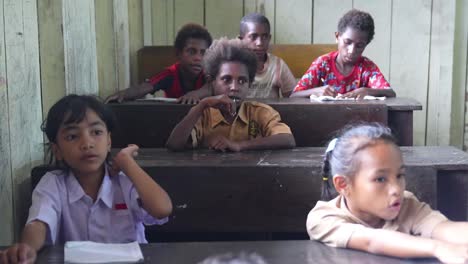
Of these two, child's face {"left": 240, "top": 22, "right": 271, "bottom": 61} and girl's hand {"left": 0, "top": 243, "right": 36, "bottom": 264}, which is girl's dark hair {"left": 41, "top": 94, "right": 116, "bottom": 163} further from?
child's face {"left": 240, "top": 22, "right": 271, "bottom": 61}

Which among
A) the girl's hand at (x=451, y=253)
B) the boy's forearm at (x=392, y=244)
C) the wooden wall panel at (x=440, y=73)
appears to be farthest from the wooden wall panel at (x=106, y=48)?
the wooden wall panel at (x=440, y=73)

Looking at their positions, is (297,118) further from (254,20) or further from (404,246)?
(404,246)

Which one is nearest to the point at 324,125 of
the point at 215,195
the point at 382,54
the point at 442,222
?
the point at 215,195

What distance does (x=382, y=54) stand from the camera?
4.74 m

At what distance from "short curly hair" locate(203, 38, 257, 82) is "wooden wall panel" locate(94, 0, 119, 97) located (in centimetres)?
53

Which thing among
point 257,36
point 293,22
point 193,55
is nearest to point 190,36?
point 193,55

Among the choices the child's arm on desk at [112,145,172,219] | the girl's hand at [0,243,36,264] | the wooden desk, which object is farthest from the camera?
the wooden desk

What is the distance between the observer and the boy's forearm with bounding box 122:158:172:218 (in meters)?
1.91

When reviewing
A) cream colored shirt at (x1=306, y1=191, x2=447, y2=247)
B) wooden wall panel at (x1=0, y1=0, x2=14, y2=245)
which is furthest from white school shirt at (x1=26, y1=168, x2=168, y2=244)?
cream colored shirt at (x1=306, y1=191, x2=447, y2=247)

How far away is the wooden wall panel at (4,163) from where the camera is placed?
81.4 inches

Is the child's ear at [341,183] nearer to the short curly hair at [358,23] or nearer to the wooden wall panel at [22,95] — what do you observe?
the wooden wall panel at [22,95]

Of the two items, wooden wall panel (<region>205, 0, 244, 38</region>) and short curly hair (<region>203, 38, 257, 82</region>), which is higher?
wooden wall panel (<region>205, 0, 244, 38</region>)

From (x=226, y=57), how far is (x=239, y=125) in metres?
0.35

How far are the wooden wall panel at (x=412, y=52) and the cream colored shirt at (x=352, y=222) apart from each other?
3.13 meters
